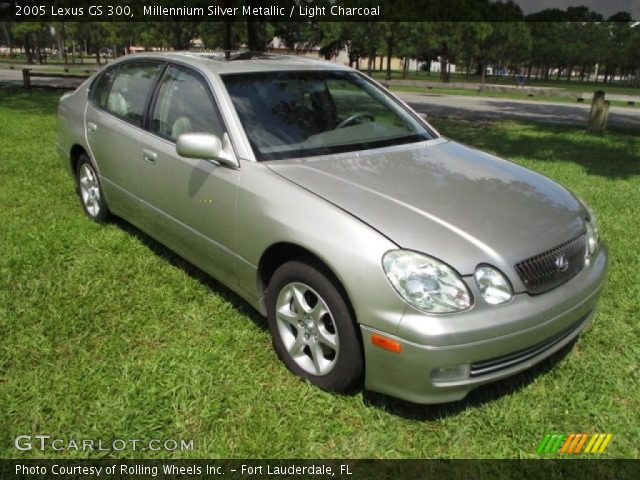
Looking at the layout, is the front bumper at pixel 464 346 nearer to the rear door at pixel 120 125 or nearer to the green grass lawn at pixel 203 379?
the green grass lawn at pixel 203 379

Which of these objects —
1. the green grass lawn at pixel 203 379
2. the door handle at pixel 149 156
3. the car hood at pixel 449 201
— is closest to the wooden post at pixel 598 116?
the green grass lawn at pixel 203 379

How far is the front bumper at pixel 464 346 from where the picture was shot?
2270 millimetres

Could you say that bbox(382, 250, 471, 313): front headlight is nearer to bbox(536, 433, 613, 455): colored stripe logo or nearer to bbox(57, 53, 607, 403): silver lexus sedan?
bbox(57, 53, 607, 403): silver lexus sedan

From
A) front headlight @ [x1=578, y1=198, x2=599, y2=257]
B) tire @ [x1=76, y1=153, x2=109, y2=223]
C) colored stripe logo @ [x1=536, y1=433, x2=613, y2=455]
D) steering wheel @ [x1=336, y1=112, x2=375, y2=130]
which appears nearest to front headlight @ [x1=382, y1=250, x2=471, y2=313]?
colored stripe logo @ [x1=536, y1=433, x2=613, y2=455]

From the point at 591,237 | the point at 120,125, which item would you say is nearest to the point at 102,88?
the point at 120,125

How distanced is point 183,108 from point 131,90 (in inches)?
33.7

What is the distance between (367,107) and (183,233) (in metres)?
1.54

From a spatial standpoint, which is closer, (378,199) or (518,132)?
(378,199)

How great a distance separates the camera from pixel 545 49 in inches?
2662

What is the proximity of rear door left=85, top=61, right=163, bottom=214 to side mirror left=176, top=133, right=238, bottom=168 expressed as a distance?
0.97 metres

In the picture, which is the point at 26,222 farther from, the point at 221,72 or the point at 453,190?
the point at 453,190

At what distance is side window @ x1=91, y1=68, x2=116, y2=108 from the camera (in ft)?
14.9

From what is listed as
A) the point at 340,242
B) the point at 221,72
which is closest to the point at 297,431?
the point at 340,242

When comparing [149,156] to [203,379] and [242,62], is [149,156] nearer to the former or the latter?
[242,62]
